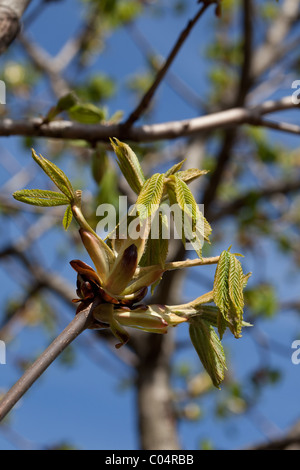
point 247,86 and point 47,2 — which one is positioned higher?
point 47,2

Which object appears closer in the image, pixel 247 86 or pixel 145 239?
pixel 145 239

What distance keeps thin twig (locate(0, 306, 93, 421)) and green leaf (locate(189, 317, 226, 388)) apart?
0.13 meters

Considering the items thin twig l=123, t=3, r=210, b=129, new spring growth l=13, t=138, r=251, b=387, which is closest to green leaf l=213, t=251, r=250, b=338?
new spring growth l=13, t=138, r=251, b=387

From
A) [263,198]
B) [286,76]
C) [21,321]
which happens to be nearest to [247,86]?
[263,198]

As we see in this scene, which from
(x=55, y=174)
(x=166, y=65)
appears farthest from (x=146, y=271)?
(x=166, y=65)

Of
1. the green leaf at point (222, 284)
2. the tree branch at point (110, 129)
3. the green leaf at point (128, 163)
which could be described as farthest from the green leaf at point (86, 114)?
the green leaf at point (222, 284)

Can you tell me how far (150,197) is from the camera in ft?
1.58

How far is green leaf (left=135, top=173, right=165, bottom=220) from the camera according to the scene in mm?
474

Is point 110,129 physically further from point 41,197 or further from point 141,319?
point 141,319

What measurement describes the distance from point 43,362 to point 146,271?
0.16 m
